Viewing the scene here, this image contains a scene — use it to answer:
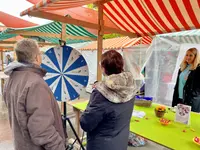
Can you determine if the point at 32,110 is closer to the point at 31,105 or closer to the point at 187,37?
the point at 31,105

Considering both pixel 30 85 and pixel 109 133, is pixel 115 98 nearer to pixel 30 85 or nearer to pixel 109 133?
pixel 109 133

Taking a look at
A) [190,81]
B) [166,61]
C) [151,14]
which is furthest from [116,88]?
[166,61]

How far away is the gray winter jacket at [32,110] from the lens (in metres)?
1.13

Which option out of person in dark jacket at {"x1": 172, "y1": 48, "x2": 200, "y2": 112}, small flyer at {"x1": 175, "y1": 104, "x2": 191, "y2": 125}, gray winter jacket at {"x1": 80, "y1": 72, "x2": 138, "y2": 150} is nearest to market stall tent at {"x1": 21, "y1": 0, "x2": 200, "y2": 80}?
person in dark jacket at {"x1": 172, "y1": 48, "x2": 200, "y2": 112}

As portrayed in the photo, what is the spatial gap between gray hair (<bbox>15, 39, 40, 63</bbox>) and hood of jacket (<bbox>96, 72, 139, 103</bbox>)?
1.74ft

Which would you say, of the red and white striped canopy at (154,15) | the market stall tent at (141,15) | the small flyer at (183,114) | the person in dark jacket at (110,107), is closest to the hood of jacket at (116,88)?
the person in dark jacket at (110,107)

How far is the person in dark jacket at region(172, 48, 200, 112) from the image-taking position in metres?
2.66

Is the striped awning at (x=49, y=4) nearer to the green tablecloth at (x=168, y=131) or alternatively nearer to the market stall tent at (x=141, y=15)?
the market stall tent at (x=141, y=15)

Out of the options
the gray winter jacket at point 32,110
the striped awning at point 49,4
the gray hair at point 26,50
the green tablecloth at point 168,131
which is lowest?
the green tablecloth at point 168,131

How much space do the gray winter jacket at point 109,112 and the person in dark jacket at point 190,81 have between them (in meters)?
1.68

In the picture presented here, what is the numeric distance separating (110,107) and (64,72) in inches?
35.0

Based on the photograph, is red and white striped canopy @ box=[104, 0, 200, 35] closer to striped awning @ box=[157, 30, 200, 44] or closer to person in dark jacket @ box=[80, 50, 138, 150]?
striped awning @ box=[157, 30, 200, 44]

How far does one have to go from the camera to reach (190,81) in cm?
269

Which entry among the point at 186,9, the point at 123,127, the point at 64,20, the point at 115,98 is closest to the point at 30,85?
the point at 115,98
